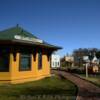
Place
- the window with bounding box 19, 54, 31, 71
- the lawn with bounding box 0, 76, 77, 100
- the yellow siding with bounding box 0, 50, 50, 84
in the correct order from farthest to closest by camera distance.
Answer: the window with bounding box 19, 54, 31, 71 < the yellow siding with bounding box 0, 50, 50, 84 < the lawn with bounding box 0, 76, 77, 100

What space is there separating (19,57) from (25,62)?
1.06 metres

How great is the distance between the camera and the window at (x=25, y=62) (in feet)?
82.6

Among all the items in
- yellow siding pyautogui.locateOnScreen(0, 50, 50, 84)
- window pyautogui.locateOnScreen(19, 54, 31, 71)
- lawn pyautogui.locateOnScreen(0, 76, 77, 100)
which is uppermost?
window pyautogui.locateOnScreen(19, 54, 31, 71)

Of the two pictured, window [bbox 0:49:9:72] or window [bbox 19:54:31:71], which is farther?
window [bbox 19:54:31:71]

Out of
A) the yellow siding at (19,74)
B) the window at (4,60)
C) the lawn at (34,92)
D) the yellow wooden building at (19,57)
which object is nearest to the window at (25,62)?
the yellow wooden building at (19,57)

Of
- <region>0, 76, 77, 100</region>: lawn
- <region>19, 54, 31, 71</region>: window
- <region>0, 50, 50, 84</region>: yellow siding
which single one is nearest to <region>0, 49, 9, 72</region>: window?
<region>0, 50, 50, 84</region>: yellow siding

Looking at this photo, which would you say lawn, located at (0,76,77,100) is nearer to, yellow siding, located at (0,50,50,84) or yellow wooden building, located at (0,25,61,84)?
yellow siding, located at (0,50,50,84)

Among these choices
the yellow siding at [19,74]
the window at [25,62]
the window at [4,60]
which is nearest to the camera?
the yellow siding at [19,74]

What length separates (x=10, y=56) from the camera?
2406cm

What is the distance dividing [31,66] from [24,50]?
192 centimetres

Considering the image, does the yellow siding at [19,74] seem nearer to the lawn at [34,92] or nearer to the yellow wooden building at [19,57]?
the yellow wooden building at [19,57]

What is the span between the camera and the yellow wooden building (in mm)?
23891

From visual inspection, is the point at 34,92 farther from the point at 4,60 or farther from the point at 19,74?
the point at 4,60

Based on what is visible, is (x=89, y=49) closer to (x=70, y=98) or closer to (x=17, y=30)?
(x=17, y=30)
